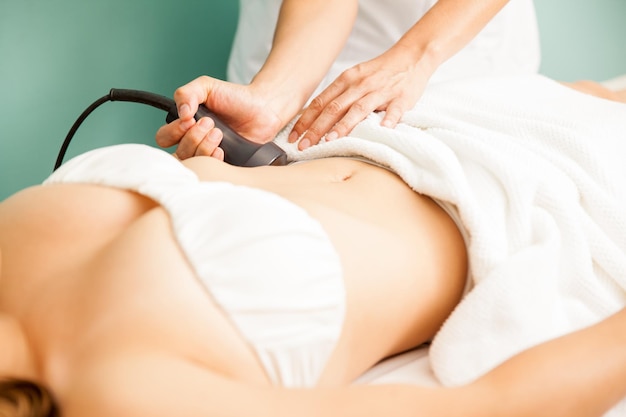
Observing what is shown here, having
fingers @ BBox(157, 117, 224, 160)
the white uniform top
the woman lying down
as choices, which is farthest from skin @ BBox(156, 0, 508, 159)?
the woman lying down

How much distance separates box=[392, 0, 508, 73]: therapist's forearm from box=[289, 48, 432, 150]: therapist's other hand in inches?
1.9

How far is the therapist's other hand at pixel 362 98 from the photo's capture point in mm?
1179

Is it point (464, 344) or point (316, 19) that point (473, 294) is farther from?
point (316, 19)

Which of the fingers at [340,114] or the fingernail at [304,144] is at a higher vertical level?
the fingers at [340,114]

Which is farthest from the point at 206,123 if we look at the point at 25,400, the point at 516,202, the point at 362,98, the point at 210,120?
the point at 25,400

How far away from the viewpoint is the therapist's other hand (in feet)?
3.87

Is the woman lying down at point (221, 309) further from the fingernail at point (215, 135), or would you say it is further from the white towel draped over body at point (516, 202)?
the fingernail at point (215, 135)

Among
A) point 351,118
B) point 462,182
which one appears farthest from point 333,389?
point 351,118

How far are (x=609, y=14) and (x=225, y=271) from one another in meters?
1.96

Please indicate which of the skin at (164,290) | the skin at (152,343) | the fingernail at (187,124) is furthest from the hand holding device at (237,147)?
the skin at (152,343)

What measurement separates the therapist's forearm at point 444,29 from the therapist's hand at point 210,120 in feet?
0.98

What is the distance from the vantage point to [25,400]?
0.63 meters

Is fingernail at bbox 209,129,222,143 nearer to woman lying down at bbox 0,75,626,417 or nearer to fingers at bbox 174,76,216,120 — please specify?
fingers at bbox 174,76,216,120

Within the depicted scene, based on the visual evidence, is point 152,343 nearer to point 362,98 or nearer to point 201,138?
point 201,138
